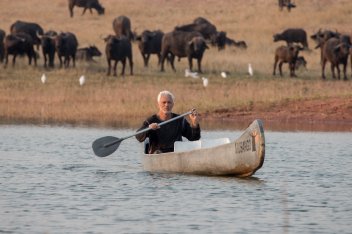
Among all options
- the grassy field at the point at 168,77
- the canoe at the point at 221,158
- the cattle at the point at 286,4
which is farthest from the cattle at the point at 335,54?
the canoe at the point at 221,158

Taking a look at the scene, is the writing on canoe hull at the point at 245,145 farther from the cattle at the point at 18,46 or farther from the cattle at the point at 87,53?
the cattle at the point at 87,53

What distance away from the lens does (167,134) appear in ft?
62.8

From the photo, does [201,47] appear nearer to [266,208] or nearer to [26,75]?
[26,75]

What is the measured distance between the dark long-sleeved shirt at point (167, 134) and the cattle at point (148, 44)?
26.9 metres

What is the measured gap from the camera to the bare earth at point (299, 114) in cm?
3072

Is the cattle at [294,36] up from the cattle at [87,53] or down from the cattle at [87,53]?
up

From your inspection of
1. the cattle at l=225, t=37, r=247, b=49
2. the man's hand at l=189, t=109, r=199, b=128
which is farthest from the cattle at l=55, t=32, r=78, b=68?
the man's hand at l=189, t=109, r=199, b=128

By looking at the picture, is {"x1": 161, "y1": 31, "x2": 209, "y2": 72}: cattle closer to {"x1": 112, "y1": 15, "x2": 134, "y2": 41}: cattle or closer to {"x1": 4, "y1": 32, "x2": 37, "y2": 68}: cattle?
{"x1": 4, "y1": 32, "x2": 37, "y2": 68}: cattle

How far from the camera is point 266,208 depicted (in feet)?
51.2

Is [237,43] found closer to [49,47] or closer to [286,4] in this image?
[49,47]

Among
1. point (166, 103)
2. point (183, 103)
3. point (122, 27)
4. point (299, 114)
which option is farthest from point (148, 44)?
point (166, 103)

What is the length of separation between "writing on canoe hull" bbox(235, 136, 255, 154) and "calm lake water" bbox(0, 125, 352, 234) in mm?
562

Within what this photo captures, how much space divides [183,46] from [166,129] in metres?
28.1

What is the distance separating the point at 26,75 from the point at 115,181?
70.3 ft
